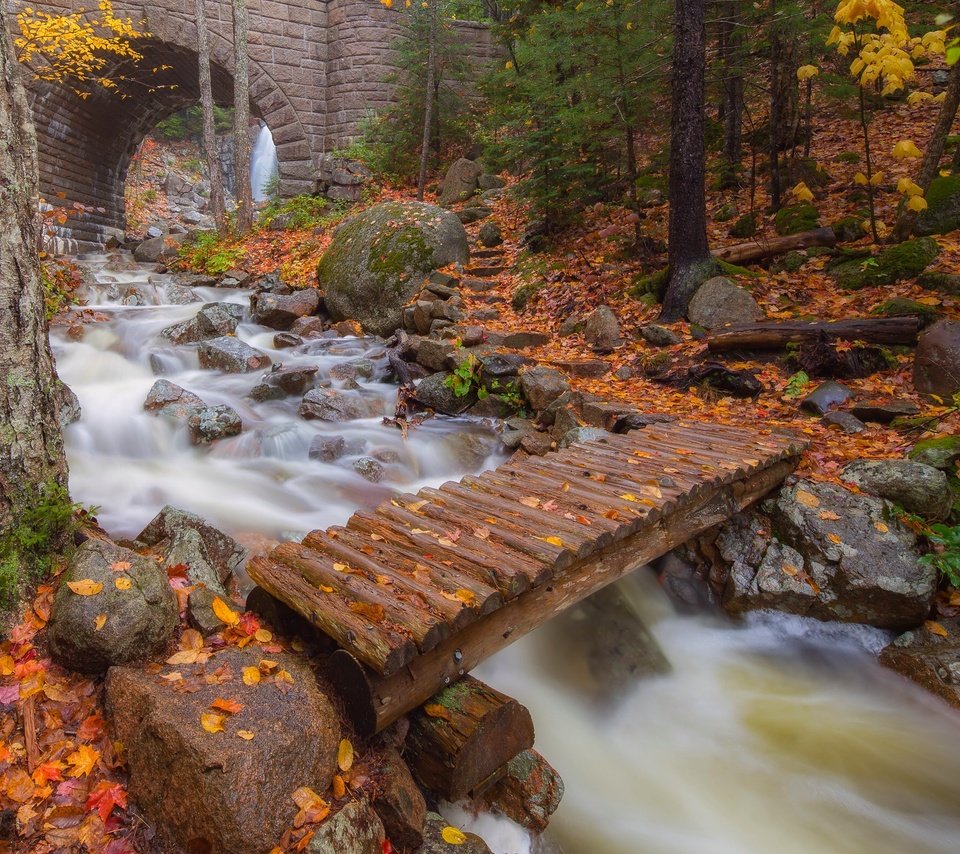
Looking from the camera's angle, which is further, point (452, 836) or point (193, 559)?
point (193, 559)

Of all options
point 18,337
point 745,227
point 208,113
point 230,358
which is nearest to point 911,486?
point 18,337

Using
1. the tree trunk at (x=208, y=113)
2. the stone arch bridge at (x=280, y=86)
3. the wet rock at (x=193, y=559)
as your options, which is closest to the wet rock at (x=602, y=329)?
the wet rock at (x=193, y=559)

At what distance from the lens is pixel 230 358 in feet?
25.4

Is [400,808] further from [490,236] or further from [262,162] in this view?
[262,162]

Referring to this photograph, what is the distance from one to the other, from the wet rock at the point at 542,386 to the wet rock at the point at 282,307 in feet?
16.0

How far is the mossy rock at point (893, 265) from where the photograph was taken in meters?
6.26

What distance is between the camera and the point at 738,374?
5.86 metres

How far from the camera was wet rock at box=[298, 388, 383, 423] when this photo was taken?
658cm

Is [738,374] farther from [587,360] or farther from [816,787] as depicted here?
[816,787]

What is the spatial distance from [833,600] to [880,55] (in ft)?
15.7

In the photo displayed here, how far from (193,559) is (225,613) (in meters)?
0.59

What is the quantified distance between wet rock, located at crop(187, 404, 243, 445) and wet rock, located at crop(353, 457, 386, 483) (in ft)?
4.34

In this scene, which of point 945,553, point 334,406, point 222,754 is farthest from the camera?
point 334,406

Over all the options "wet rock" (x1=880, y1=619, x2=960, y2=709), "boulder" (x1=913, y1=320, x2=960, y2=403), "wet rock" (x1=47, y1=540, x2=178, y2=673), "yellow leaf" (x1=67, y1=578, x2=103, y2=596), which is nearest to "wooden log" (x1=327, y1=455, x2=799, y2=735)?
"wet rock" (x1=47, y1=540, x2=178, y2=673)
